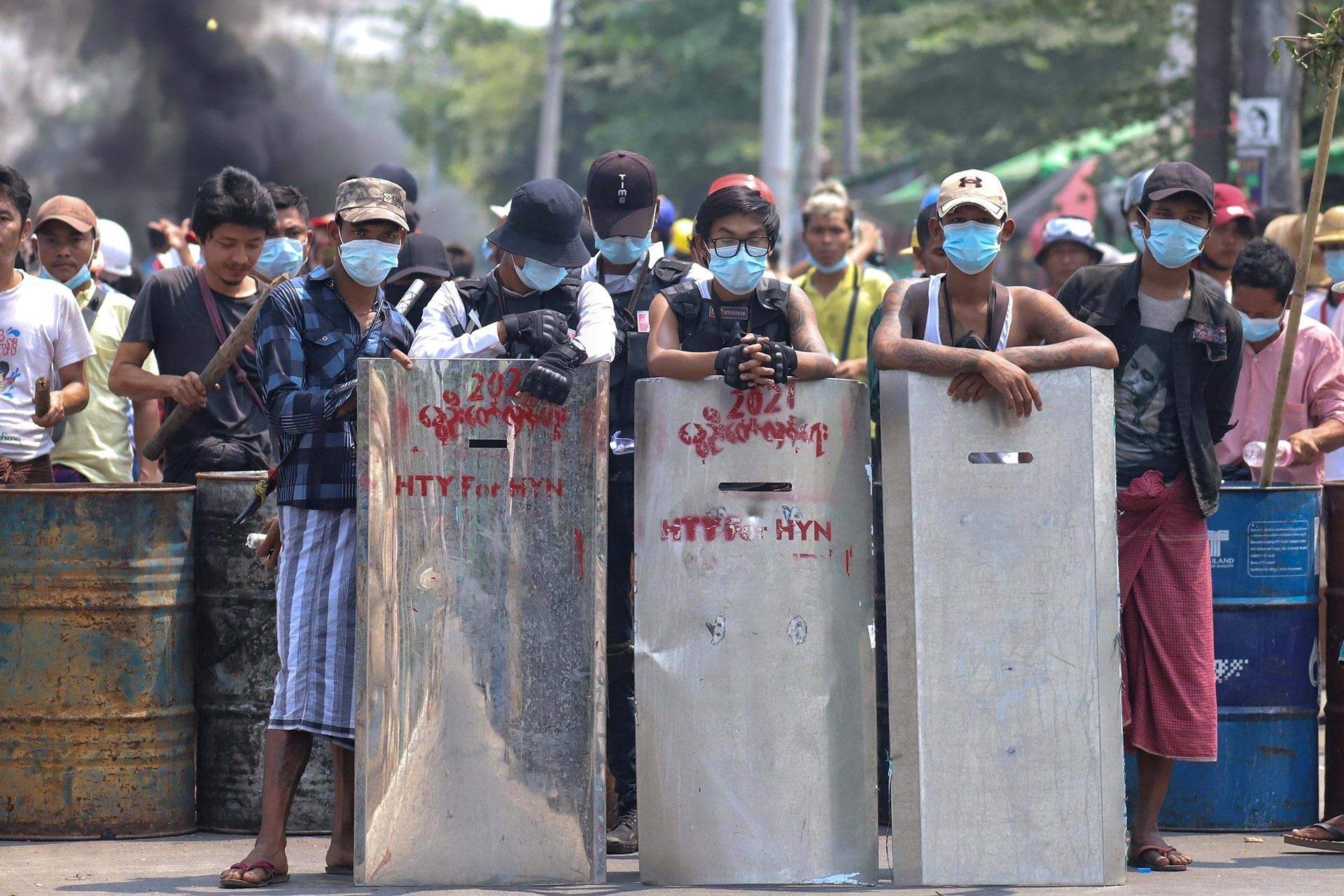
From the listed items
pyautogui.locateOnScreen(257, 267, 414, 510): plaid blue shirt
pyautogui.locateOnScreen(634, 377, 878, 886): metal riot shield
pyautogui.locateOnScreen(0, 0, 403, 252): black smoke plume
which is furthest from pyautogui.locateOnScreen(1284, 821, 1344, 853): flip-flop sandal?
pyautogui.locateOnScreen(0, 0, 403, 252): black smoke plume

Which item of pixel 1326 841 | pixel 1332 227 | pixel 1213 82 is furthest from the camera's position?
pixel 1213 82

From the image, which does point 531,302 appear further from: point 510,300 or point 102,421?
point 102,421

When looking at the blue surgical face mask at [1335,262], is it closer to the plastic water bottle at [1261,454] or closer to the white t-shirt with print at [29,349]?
the plastic water bottle at [1261,454]

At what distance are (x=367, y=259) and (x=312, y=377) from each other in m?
0.38

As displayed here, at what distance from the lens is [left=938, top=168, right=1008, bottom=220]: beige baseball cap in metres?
5.27

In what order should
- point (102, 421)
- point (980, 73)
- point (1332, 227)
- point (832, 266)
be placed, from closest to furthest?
1. point (102, 421)
2. point (1332, 227)
3. point (832, 266)
4. point (980, 73)

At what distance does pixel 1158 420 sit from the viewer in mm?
5742

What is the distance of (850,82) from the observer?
110 feet

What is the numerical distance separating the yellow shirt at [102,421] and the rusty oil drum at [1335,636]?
Answer: 442 centimetres

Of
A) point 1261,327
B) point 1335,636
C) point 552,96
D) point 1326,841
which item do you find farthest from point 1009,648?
point 552,96

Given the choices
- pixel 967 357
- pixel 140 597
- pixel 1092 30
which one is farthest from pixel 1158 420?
pixel 1092 30

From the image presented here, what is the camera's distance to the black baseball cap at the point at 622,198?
608 centimetres

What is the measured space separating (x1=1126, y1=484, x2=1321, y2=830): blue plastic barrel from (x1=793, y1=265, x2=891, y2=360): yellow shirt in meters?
2.49

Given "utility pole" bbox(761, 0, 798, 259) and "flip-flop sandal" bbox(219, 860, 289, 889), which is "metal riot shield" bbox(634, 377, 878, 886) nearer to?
"flip-flop sandal" bbox(219, 860, 289, 889)
